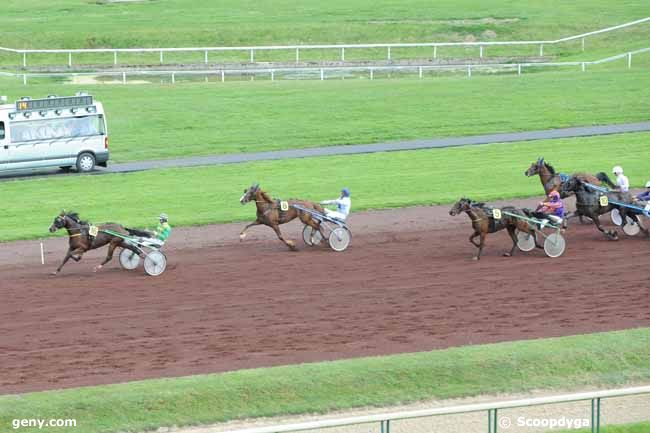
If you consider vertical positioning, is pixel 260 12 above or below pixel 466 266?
above

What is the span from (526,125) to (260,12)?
27758 mm

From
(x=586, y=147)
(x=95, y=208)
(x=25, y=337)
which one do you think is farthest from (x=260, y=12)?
(x=25, y=337)

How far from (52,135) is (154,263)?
13684mm

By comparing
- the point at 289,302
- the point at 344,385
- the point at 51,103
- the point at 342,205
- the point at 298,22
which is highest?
the point at 298,22

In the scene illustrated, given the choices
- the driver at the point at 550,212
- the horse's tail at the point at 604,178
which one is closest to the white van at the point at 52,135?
the horse's tail at the point at 604,178

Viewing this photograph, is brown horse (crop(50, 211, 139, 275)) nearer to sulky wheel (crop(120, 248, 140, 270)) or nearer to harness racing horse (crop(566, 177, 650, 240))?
sulky wheel (crop(120, 248, 140, 270))

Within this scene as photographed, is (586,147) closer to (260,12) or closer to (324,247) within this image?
(324,247)

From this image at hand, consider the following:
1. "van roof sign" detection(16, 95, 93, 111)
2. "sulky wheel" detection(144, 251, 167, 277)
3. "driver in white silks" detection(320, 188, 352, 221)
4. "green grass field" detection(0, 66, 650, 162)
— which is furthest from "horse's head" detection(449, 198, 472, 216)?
"van roof sign" detection(16, 95, 93, 111)

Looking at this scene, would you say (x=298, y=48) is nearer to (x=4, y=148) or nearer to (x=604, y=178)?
(x=4, y=148)

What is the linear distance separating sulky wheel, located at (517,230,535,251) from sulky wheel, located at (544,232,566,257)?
20.3 inches

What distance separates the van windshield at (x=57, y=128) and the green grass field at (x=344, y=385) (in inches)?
810

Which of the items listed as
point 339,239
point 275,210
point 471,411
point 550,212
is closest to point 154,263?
point 275,210

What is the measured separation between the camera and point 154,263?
22375 mm

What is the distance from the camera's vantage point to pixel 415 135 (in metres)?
39.2
